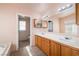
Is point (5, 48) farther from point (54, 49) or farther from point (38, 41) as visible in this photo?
point (54, 49)

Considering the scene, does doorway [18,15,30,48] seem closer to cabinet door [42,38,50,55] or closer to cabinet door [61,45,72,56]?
cabinet door [42,38,50,55]

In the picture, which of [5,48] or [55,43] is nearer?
[5,48]

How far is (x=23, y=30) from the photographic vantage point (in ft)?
4.97

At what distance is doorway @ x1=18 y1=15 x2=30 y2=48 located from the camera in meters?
1.50

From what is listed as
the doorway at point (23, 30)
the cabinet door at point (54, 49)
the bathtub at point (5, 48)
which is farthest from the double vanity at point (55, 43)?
the bathtub at point (5, 48)

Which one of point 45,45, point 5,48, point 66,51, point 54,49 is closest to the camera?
point 66,51

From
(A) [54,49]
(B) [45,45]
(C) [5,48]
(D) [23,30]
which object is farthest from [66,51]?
(C) [5,48]

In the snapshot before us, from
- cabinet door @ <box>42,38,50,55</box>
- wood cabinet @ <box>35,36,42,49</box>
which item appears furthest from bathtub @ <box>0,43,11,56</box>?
cabinet door @ <box>42,38,50,55</box>

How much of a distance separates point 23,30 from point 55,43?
0.53 m

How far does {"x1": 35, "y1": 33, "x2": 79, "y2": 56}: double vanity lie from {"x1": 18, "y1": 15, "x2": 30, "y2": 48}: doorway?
179 millimetres

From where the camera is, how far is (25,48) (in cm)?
159

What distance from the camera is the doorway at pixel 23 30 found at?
150cm

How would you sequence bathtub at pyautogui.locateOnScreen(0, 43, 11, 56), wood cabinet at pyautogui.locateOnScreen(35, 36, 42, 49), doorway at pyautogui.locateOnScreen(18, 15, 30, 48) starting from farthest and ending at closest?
wood cabinet at pyautogui.locateOnScreen(35, 36, 42, 49) < doorway at pyautogui.locateOnScreen(18, 15, 30, 48) < bathtub at pyautogui.locateOnScreen(0, 43, 11, 56)

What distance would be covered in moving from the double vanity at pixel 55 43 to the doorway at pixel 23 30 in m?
0.18
